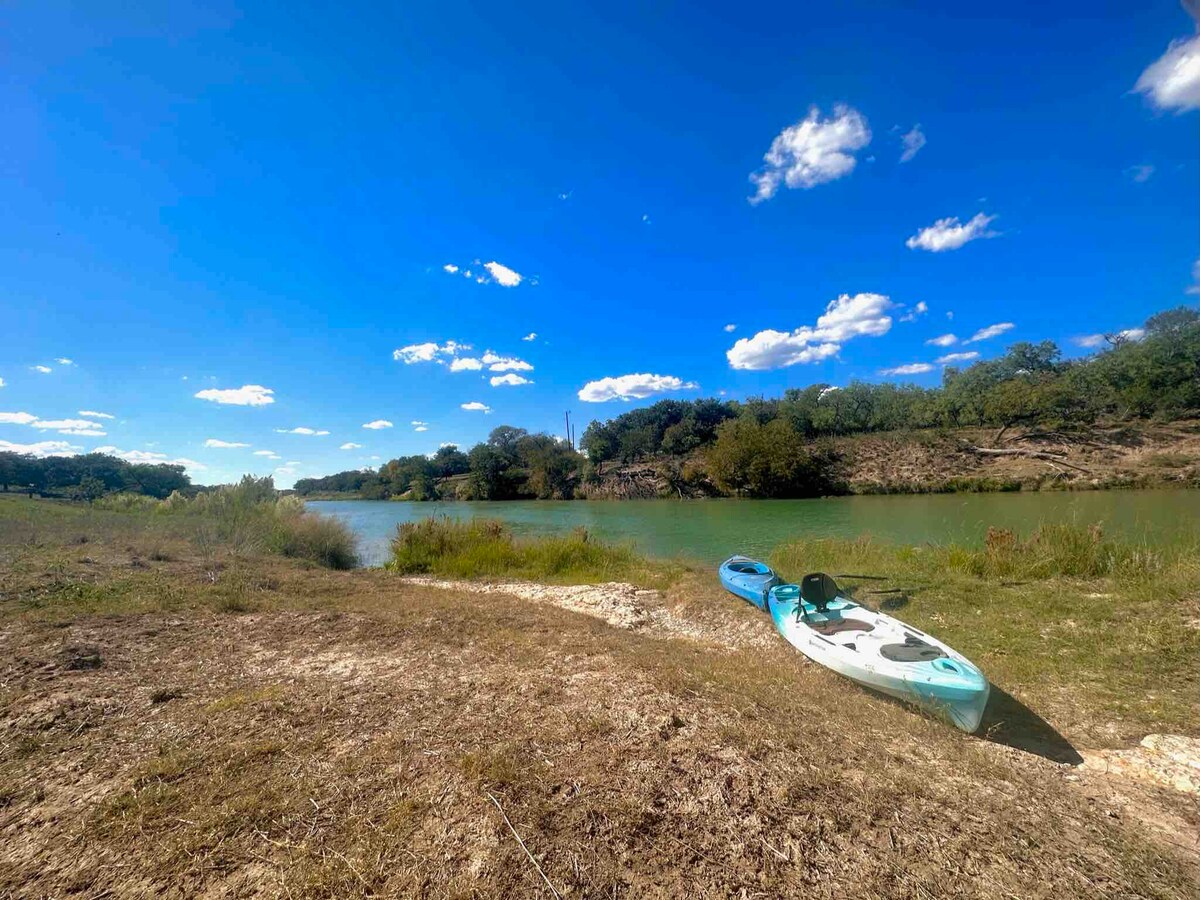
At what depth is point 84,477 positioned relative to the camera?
28344mm

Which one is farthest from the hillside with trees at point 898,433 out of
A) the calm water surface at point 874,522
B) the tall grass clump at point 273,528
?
the tall grass clump at point 273,528

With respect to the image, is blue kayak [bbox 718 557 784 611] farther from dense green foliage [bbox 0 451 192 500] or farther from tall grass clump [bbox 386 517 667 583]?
dense green foliage [bbox 0 451 192 500]

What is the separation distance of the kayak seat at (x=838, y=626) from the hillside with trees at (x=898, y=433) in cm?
3291

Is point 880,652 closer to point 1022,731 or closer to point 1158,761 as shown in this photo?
point 1022,731

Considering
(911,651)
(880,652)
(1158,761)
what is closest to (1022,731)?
(1158,761)

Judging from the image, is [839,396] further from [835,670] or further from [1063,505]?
[835,670]

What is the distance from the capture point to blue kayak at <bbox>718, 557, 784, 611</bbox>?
7775mm

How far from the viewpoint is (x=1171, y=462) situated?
1060 inches

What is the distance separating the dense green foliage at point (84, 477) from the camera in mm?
26797

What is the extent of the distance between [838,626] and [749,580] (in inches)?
104

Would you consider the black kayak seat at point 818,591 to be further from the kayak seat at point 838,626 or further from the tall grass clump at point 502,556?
the tall grass clump at point 502,556

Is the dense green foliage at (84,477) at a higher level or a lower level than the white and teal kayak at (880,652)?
higher

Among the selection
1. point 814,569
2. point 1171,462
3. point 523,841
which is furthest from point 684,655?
point 1171,462

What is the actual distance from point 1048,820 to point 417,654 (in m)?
5.43
